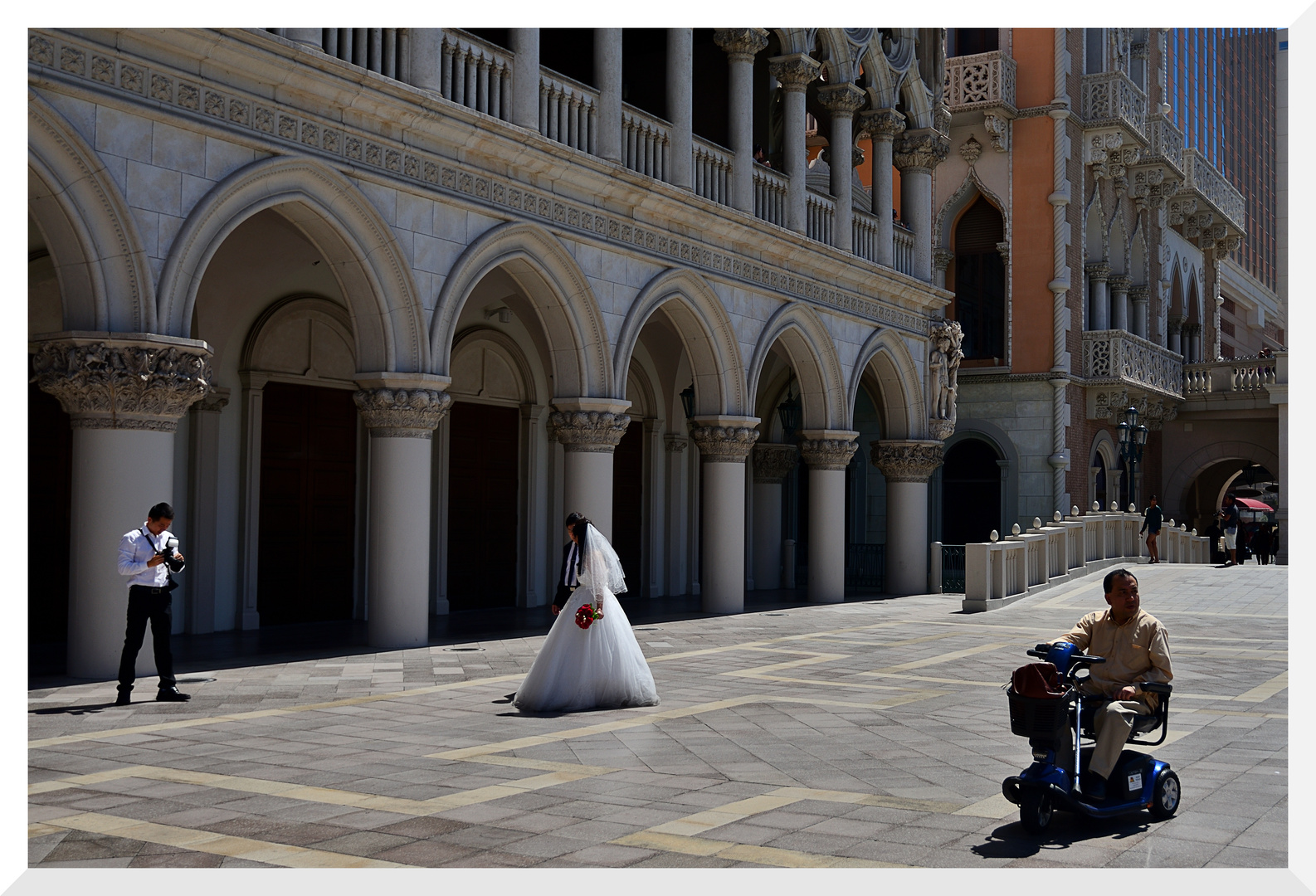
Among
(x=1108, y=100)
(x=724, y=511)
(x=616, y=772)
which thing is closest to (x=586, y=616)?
(x=616, y=772)

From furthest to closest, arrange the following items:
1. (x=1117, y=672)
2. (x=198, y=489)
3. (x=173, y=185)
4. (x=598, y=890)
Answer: (x=198, y=489)
(x=173, y=185)
(x=1117, y=672)
(x=598, y=890)

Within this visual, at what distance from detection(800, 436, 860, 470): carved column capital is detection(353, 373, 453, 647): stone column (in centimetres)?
953

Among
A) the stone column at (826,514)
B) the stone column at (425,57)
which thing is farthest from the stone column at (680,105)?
the stone column at (826,514)

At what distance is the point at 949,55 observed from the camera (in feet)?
105

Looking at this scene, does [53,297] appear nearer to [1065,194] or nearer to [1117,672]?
[1117,672]

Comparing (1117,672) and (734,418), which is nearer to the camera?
(1117,672)

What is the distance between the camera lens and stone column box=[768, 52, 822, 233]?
2042 cm

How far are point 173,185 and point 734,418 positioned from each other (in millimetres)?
10059

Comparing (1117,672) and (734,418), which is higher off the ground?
(734,418)

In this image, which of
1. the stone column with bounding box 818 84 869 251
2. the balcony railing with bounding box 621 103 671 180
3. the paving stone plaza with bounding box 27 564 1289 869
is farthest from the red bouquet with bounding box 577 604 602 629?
the stone column with bounding box 818 84 869 251

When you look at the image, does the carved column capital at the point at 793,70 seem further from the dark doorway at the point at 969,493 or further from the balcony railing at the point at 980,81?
the dark doorway at the point at 969,493

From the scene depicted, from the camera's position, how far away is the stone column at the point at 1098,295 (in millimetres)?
33625

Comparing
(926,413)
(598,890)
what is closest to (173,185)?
(598,890)

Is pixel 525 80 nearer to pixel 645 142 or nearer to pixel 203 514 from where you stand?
pixel 645 142
